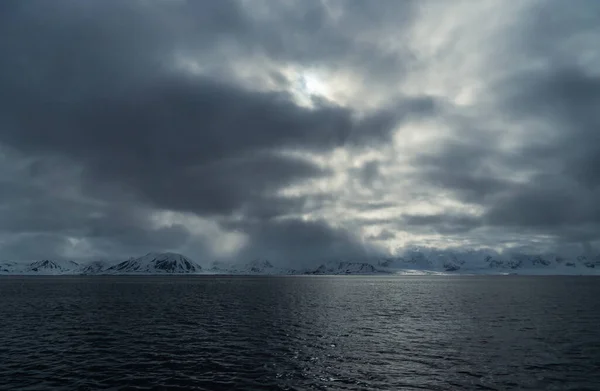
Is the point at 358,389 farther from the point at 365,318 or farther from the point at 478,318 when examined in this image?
the point at 478,318

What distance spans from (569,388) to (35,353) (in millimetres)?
61663

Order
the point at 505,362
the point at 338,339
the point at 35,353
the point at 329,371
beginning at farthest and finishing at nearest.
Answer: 1. the point at 338,339
2. the point at 35,353
3. the point at 505,362
4. the point at 329,371

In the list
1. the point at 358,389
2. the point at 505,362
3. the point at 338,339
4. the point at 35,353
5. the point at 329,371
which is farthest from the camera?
the point at 338,339

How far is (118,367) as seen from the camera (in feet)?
139

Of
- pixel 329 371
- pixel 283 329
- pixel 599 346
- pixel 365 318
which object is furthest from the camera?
pixel 365 318

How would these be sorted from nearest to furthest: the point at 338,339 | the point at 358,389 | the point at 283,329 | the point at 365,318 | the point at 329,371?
1. the point at 358,389
2. the point at 329,371
3. the point at 338,339
4. the point at 283,329
5. the point at 365,318

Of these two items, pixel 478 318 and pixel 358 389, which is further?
pixel 478 318

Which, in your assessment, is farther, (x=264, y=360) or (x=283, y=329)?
(x=283, y=329)

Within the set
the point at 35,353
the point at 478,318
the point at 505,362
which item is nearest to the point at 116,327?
the point at 35,353

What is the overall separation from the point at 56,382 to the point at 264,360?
21.9 metres

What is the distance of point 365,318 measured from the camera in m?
83.8

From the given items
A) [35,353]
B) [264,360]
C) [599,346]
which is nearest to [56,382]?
[35,353]

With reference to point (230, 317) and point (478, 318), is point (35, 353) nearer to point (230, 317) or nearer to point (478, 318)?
point (230, 317)

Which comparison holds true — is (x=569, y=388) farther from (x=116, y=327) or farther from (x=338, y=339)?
(x=116, y=327)
